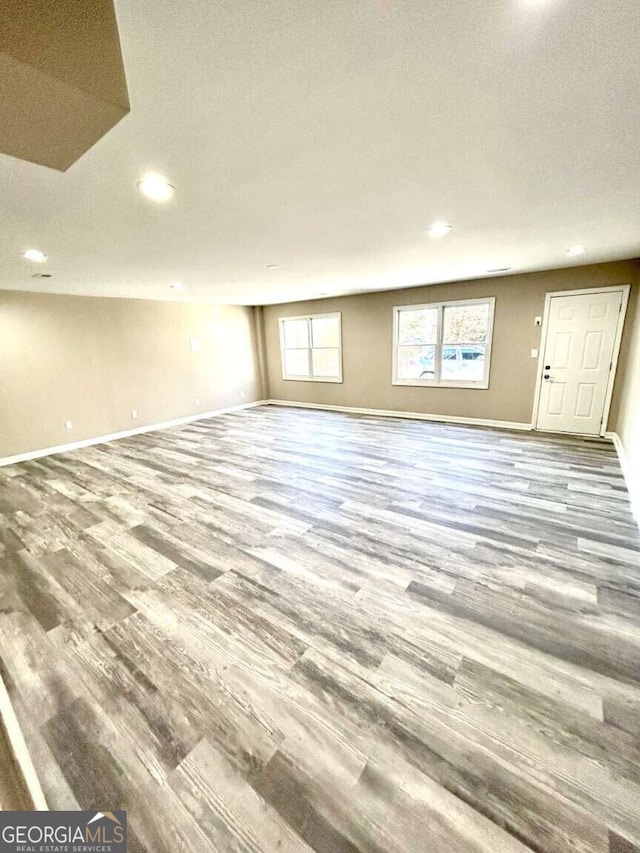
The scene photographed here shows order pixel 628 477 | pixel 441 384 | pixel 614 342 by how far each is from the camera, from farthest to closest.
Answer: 1. pixel 441 384
2. pixel 614 342
3. pixel 628 477

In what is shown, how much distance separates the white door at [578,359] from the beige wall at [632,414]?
0.88ft

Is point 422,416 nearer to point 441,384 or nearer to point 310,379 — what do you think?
point 441,384

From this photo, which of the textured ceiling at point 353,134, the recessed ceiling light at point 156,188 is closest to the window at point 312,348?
the textured ceiling at point 353,134

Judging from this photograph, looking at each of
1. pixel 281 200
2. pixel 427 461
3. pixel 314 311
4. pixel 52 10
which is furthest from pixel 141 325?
pixel 52 10

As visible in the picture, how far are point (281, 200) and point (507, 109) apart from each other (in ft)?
4.37

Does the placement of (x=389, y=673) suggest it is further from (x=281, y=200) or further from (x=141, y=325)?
(x=141, y=325)

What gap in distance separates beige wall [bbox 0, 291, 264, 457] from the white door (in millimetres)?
6204

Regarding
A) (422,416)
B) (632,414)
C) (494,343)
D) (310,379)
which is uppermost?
(494,343)

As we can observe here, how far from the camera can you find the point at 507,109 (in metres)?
1.38

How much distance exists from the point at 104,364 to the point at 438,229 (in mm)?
5538

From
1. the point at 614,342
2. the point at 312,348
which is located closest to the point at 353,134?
the point at 614,342

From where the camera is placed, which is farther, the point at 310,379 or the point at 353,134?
the point at 310,379

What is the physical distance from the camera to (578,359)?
487cm

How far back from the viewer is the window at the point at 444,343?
559 cm
